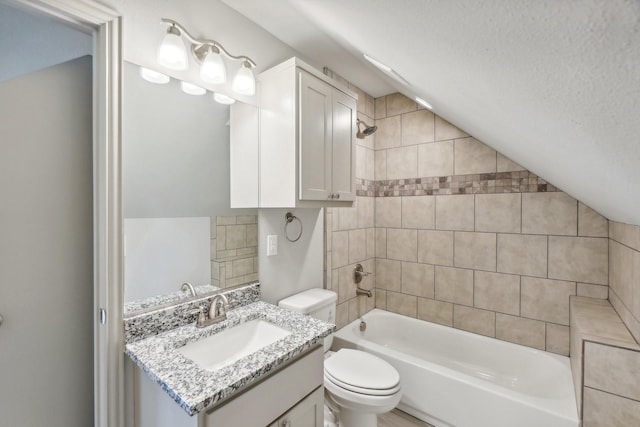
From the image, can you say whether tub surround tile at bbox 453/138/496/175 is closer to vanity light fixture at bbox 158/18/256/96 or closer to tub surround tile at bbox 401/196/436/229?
tub surround tile at bbox 401/196/436/229

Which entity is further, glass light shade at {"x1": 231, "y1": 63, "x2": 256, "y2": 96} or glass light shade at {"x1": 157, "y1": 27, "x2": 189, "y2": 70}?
glass light shade at {"x1": 231, "y1": 63, "x2": 256, "y2": 96}

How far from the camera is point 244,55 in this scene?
1647 millimetres

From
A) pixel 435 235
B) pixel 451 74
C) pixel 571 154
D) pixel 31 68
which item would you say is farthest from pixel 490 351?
pixel 31 68

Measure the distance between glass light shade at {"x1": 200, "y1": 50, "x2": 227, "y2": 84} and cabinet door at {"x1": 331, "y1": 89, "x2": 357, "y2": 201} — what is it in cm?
70

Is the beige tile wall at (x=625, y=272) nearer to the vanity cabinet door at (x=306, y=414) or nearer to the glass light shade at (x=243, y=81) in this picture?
the vanity cabinet door at (x=306, y=414)

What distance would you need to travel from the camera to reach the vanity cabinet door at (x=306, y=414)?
1.11 m

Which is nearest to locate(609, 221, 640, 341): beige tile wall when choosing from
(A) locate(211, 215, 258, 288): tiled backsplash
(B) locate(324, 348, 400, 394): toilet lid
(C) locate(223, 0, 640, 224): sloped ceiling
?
(C) locate(223, 0, 640, 224): sloped ceiling

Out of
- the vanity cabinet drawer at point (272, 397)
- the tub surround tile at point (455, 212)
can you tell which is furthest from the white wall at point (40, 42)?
the tub surround tile at point (455, 212)

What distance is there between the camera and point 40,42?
1.20 meters

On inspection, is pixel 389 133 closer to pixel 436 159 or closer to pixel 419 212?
pixel 436 159

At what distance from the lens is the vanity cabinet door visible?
111cm

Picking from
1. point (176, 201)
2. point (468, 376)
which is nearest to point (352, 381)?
point (468, 376)

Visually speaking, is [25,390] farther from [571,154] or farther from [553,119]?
[571,154]

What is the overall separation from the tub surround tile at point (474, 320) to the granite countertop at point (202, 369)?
1.64 metres
